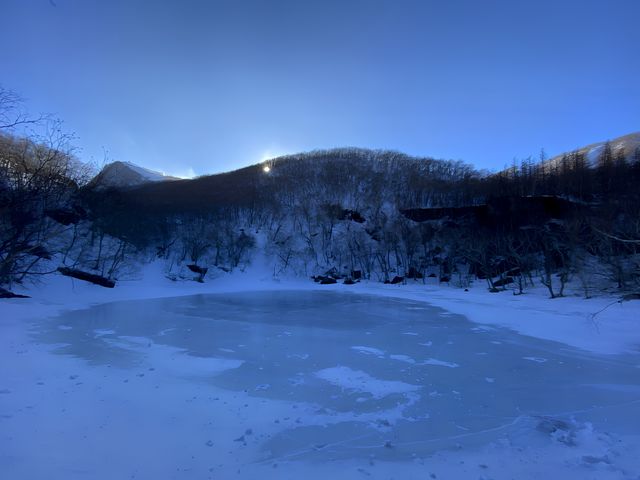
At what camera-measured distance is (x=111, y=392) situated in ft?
22.7

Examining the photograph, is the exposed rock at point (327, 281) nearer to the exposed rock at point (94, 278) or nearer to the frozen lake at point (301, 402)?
the exposed rock at point (94, 278)

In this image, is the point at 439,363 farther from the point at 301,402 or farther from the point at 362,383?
the point at 301,402

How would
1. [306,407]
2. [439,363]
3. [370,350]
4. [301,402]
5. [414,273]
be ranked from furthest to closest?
[414,273]
[370,350]
[439,363]
[301,402]
[306,407]

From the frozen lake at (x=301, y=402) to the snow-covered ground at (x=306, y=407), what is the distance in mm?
36

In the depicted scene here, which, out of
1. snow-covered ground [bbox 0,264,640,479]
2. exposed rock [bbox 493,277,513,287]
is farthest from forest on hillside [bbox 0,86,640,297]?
snow-covered ground [bbox 0,264,640,479]

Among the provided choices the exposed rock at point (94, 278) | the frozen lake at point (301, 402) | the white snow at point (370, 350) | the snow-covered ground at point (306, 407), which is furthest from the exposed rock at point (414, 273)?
the white snow at point (370, 350)

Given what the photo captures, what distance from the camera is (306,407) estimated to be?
256 inches

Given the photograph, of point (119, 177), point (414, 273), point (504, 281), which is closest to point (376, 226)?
point (414, 273)

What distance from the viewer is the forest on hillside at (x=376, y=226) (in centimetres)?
3662

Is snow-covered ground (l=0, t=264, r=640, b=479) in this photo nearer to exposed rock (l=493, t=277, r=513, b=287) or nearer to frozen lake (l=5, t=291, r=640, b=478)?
frozen lake (l=5, t=291, r=640, b=478)

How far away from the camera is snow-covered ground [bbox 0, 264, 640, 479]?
4.60 m

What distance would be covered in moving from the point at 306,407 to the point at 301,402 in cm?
27

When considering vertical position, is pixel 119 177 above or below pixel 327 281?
above

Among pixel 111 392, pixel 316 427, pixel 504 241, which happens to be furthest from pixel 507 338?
pixel 504 241
